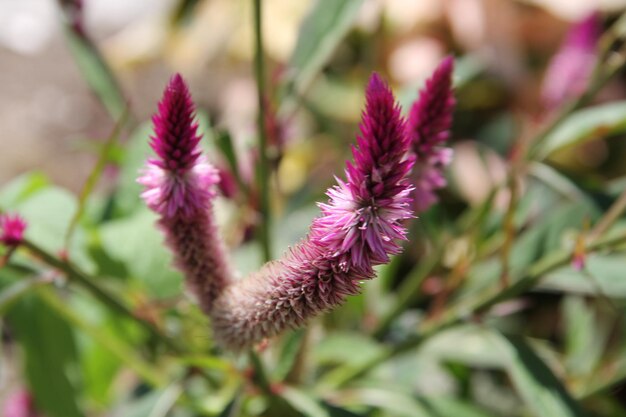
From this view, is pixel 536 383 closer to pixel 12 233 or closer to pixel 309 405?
pixel 309 405

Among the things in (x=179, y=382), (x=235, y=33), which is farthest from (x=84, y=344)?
(x=235, y=33)

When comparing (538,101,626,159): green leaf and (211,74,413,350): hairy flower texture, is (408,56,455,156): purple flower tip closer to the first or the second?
(211,74,413,350): hairy flower texture

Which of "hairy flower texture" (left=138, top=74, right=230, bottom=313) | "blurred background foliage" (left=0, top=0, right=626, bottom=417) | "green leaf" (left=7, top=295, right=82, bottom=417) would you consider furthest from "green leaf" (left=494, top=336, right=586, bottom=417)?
"green leaf" (left=7, top=295, right=82, bottom=417)

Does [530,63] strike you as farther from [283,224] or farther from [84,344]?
[84,344]

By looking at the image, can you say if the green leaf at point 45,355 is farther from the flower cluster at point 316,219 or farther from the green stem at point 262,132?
the flower cluster at point 316,219

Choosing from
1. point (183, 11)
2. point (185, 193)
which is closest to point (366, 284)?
point (185, 193)
